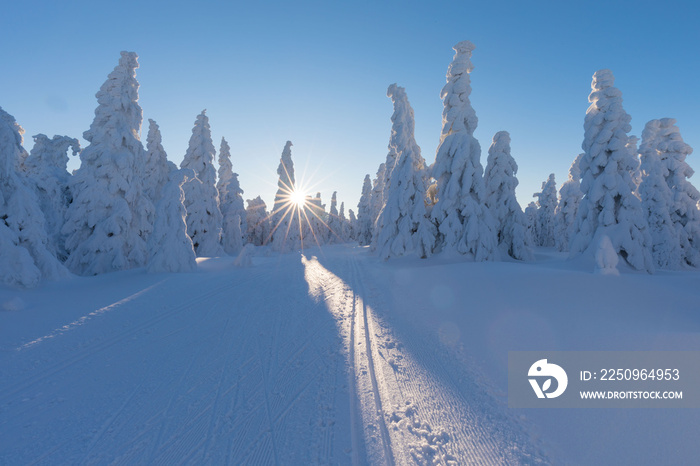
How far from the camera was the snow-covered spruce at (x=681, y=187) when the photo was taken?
2016 cm

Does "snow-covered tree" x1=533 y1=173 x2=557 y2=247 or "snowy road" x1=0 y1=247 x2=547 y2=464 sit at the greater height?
"snow-covered tree" x1=533 y1=173 x2=557 y2=247

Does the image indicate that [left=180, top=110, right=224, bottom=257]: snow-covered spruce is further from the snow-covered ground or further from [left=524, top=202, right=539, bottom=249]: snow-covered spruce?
[left=524, top=202, right=539, bottom=249]: snow-covered spruce

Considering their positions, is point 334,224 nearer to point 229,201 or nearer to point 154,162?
point 229,201

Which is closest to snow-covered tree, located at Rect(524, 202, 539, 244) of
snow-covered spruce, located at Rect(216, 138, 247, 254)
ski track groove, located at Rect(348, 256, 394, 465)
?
snow-covered spruce, located at Rect(216, 138, 247, 254)

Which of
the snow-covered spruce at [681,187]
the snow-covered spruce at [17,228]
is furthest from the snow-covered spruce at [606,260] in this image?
the snow-covered spruce at [17,228]

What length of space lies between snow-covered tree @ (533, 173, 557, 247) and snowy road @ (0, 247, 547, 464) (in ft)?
155

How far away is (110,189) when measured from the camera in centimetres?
1711

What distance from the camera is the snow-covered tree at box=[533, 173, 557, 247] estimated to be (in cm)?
4362

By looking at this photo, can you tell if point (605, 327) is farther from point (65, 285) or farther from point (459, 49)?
point (459, 49)

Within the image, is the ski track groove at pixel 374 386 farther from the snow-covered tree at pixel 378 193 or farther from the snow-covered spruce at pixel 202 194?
the snow-covered tree at pixel 378 193

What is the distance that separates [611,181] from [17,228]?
27.3 metres

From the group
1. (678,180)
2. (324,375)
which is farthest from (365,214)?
(324,375)

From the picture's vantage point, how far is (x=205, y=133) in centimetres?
2870

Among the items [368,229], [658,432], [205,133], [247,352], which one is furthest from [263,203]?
[658,432]
